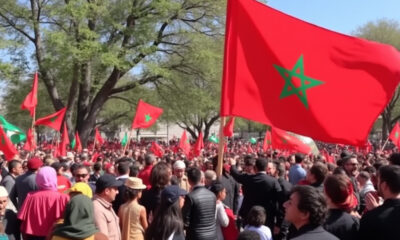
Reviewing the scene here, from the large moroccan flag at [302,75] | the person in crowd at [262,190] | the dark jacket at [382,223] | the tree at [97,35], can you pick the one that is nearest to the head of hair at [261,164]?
the person in crowd at [262,190]

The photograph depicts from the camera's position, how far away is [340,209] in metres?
3.74

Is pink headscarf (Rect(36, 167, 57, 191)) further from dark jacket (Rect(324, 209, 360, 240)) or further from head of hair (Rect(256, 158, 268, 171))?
dark jacket (Rect(324, 209, 360, 240))

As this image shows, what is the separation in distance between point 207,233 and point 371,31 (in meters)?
49.1

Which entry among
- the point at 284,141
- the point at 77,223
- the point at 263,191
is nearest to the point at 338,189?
the point at 77,223

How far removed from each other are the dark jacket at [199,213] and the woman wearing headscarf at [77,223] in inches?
51.6

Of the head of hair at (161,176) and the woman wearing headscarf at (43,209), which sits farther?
the head of hair at (161,176)

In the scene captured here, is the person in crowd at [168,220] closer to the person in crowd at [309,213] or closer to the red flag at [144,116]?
the person in crowd at [309,213]

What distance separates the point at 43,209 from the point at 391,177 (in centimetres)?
375

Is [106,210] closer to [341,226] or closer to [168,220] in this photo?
[168,220]

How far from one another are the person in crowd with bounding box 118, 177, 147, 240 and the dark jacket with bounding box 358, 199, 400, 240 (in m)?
2.40

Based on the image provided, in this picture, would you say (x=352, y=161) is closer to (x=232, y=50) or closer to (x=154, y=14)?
(x=232, y=50)

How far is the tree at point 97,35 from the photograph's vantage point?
2286cm

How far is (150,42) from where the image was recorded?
83.9 ft

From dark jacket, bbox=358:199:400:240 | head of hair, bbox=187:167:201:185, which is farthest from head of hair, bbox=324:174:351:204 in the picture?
head of hair, bbox=187:167:201:185
